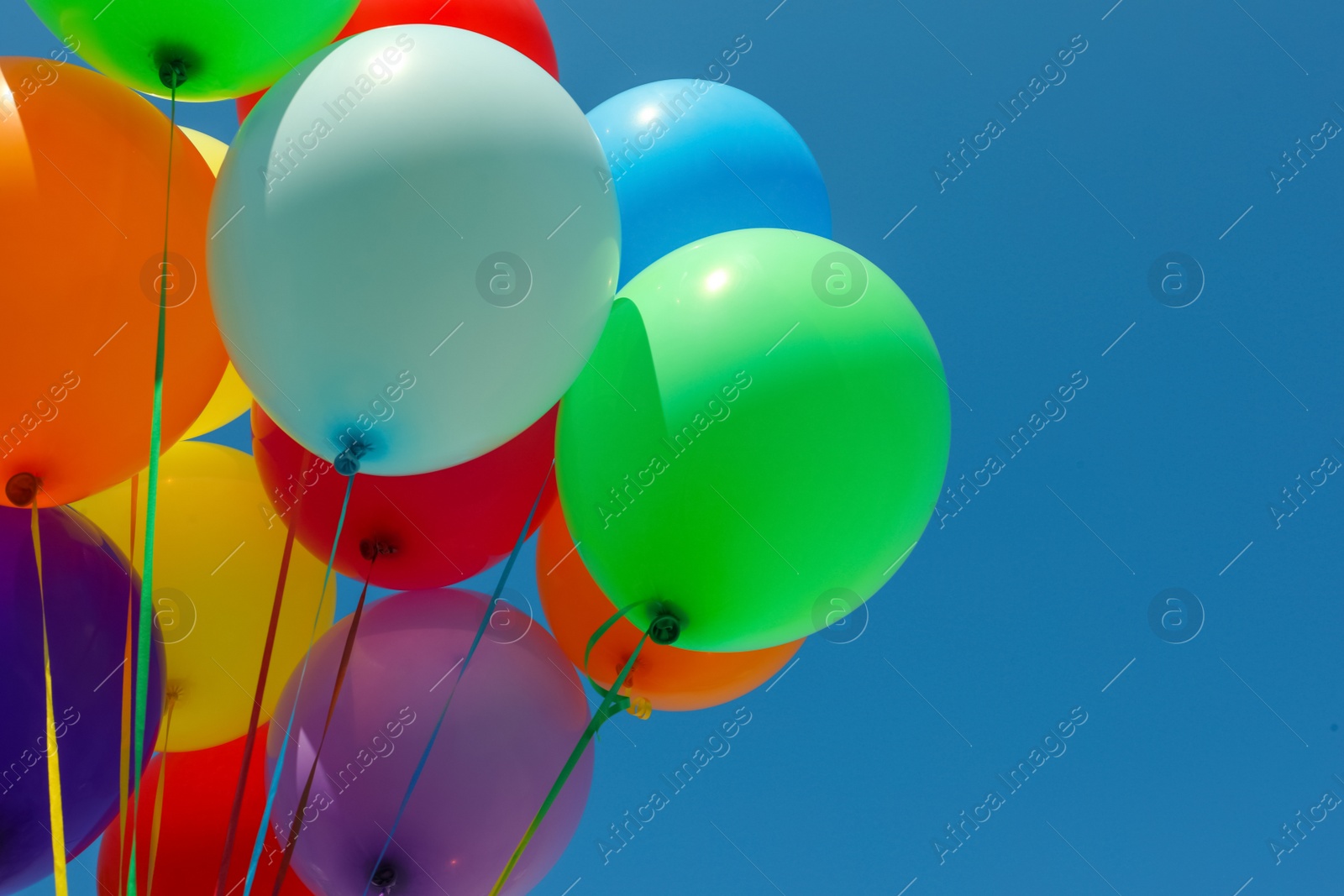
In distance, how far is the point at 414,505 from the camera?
290cm

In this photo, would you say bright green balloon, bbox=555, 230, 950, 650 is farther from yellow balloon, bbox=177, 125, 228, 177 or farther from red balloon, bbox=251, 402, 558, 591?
yellow balloon, bbox=177, 125, 228, 177

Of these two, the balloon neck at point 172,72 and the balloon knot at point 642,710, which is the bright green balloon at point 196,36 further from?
the balloon knot at point 642,710

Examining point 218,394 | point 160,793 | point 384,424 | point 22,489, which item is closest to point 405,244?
point 384,424

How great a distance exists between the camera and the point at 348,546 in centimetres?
300

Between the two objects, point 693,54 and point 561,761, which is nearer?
point 561,761

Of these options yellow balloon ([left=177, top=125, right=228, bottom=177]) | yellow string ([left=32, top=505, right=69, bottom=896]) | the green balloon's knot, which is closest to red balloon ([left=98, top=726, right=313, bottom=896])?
yellow string ([left=32, top=505, right=69, bottom=896])

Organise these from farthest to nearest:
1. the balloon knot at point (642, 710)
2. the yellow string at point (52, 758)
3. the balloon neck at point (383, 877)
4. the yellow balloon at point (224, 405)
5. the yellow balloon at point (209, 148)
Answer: the yellow balloon at point (224, 405) → the yellow balloon at point (209, 148) → the balloon knot at point (642, 710) → the balloon neck at point (383, 877) → the yellow string at point (52, 758)

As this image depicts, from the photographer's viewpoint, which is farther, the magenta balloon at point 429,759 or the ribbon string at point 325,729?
the magenta balloon at point 429,759

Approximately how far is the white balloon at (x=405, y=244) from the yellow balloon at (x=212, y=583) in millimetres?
896

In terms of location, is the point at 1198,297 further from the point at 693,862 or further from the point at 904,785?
the point at 693,862

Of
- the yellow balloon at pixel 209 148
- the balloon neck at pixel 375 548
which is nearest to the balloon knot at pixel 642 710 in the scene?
the balloon neck at pixel 375 548

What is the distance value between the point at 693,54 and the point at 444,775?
4.31 meters

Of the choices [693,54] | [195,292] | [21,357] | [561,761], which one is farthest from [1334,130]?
[21,357]

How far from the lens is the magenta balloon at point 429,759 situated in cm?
254
